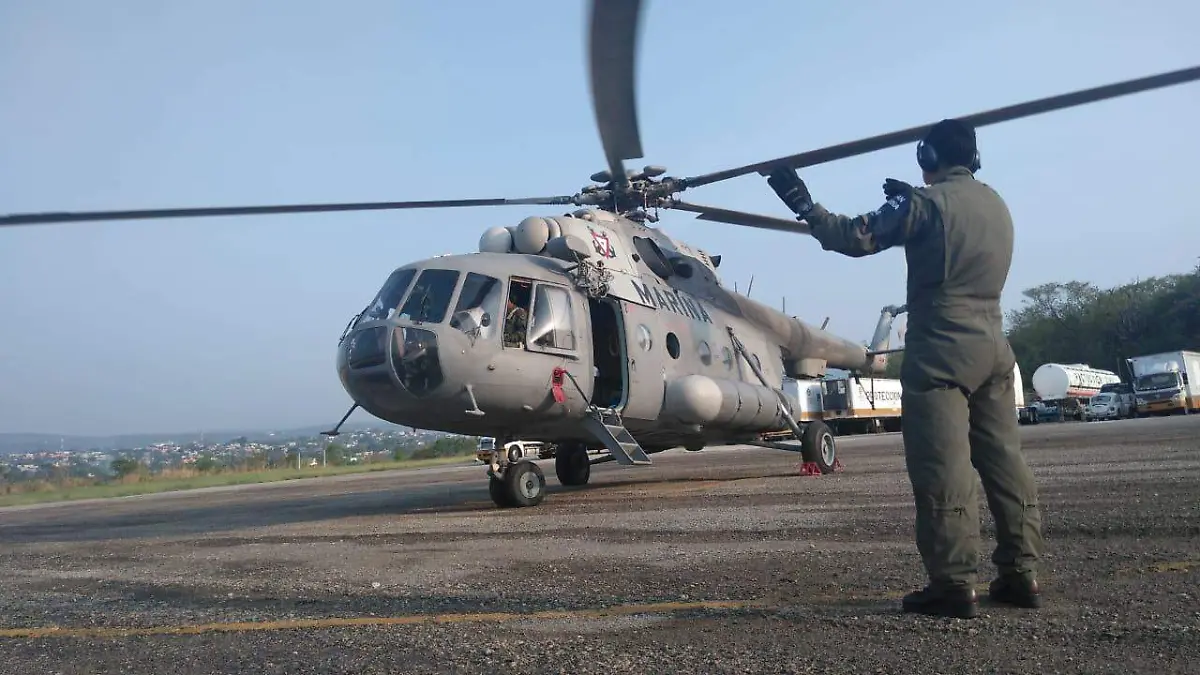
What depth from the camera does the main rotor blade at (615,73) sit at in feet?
19.1

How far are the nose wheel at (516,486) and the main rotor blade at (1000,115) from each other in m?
3.88

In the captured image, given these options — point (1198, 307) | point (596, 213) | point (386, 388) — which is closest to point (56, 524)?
point (386, 388)

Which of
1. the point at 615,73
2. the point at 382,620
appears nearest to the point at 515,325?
the point at 615,73

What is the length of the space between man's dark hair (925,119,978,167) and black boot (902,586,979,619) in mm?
1802

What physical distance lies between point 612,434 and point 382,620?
6485mm

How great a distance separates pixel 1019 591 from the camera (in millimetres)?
3307

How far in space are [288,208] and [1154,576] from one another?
703 cm

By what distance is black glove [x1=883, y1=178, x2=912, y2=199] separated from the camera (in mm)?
3701

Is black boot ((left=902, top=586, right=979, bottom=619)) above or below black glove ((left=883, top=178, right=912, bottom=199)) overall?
below

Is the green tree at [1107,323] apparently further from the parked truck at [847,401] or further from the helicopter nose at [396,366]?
the helicopter nose at [396,366]

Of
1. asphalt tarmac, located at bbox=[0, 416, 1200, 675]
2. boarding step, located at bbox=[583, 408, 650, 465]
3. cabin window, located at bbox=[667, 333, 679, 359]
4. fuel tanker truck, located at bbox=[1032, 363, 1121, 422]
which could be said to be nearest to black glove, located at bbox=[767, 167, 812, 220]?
asphalt tarmac, located at bbox=[0, 416, 1200, 675]

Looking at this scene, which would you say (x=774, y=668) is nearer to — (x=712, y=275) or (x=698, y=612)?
(x=698, y=612)

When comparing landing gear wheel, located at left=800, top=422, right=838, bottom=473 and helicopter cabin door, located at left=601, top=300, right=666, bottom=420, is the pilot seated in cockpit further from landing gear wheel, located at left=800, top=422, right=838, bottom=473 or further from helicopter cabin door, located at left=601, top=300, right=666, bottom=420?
landing gear wheel, located at left=800, top=422, right=838, bottom=473

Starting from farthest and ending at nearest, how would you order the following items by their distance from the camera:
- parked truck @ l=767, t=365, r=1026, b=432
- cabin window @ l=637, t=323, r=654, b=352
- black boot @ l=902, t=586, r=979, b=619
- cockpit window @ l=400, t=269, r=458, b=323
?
parked truck @ l=767, t=365, r=1026, b=432
cabin window @ l=637, t=323, r=654, b=352
cockpit window @ l=400, t=269, r=458, b=323
black boot @ l=902, t=586, r=979, b=619
